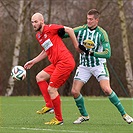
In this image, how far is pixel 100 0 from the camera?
27344 millimetres

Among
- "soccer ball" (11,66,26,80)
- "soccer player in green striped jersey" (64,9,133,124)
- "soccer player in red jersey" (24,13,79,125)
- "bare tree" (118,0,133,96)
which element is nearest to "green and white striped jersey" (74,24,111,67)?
"soccer player in green striped jersey" (64,9,133,124)

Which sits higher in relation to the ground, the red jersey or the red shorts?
the red jersey

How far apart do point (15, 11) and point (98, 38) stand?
18694mm

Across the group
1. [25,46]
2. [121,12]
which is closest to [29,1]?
[25,46]

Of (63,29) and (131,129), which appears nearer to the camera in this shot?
(131,129)

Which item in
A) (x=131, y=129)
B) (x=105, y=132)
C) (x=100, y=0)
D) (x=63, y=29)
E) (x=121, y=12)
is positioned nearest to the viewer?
(x=105, y=132)

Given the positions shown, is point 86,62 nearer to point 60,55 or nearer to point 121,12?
point 60,55

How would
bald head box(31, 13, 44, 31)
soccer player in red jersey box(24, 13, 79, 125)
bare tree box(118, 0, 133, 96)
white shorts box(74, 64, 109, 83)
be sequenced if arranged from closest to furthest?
soccer player in red jersey box(24, 13, 79, 125), bald head box(31, 13, 44, 31), white shorts box(74, 64, 109, 83), bare tree box(118, 0, 133, 96)

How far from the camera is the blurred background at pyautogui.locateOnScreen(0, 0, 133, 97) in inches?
1002

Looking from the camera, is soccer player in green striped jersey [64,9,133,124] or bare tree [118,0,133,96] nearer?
soccer player in green striped jersey [64,9,133,124]

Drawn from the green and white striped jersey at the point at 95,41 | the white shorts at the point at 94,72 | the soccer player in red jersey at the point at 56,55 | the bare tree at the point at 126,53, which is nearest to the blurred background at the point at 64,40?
the bare tree at the point at 126,53

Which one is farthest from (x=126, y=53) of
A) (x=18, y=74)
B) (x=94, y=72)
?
(x=18, y=74)

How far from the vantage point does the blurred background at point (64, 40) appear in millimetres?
25453

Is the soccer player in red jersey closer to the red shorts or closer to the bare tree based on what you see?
the red shorts
